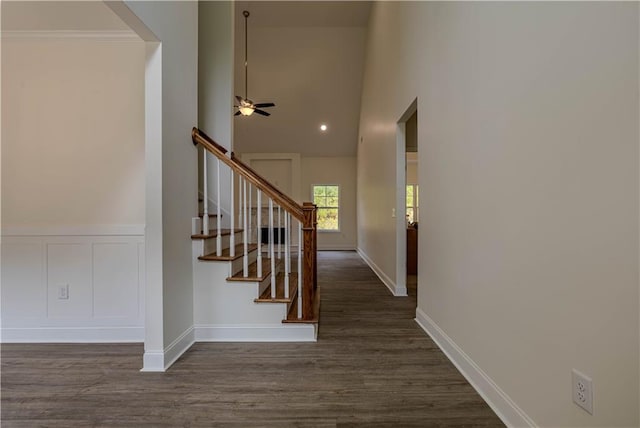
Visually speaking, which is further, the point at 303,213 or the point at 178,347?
the point at 303,213

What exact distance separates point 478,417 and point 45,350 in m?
3.00

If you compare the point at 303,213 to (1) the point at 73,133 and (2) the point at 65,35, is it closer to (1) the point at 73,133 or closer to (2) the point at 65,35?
(1) the point at 73,133

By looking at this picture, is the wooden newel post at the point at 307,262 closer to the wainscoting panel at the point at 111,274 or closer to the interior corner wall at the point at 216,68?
the interior corner wall at the point at 216,68

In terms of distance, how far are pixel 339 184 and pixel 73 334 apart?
Result: 263 inches

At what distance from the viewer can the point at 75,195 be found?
2.41 metres

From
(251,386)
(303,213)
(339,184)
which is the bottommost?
(251,386)

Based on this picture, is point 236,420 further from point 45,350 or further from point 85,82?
point 85,82

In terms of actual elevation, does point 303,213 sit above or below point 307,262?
above

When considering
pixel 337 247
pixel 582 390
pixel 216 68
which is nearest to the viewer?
pixel 582 390

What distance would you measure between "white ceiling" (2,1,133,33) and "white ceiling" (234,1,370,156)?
388 centimetres

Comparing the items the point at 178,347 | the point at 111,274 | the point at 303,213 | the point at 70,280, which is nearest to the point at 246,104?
the point at 303,213

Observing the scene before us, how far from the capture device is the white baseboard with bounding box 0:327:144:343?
240 centimetres

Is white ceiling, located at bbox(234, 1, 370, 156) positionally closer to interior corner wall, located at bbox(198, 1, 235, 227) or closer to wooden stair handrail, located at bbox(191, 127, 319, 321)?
interior corner wall, located at bbox(198, 1, 235, 227)

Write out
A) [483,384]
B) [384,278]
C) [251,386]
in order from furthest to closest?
[384,278]
[251,386]
[483,384]
